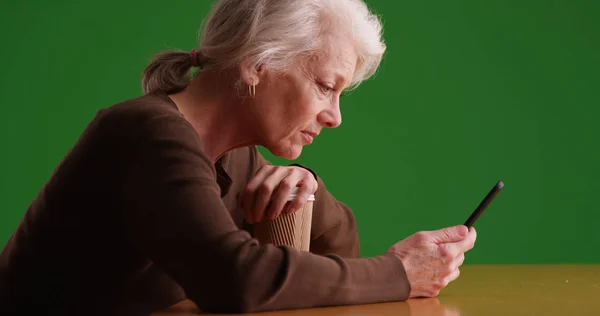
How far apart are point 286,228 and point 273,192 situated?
0.06m

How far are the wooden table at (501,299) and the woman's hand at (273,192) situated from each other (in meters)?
0.19

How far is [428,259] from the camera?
1232mm

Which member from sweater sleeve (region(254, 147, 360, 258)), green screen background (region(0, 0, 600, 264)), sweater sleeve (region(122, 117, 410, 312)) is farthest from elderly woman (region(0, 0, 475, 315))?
green screen background (region(0, 0, 600, 264))

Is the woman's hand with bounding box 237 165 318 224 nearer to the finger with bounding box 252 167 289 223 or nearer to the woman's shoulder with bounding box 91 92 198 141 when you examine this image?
the finger with bounding box 252 167 289 223

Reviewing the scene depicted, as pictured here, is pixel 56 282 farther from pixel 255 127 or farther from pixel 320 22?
pixel 320 22

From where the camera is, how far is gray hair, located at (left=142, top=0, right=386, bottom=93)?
4.44ft

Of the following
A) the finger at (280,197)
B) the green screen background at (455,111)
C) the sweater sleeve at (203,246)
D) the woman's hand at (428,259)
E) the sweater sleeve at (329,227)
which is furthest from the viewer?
the green screen background at (455,111)

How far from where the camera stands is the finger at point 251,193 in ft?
4.48

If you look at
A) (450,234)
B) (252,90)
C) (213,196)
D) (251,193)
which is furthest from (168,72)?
(450,234)

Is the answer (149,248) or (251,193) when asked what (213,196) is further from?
(251,193)

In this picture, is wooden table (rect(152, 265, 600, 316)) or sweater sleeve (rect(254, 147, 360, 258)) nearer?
wooden table (rect(152, 265, 600, 316))

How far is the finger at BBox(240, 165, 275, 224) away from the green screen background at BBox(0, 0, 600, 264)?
172 centimetres

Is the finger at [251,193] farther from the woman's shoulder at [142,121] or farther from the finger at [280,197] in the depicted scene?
the woman's shoulder at [142,121]

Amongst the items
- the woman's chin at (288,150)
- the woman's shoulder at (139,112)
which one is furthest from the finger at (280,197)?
the woman's shoulder at (139,112)
